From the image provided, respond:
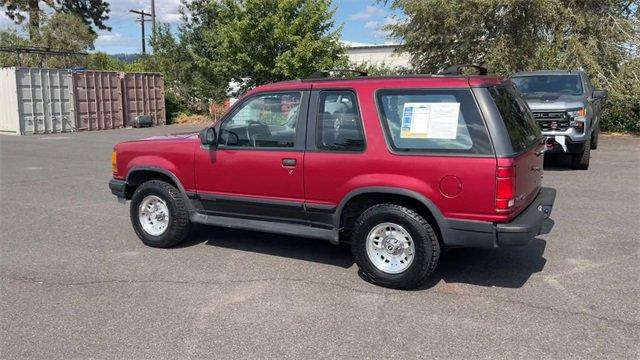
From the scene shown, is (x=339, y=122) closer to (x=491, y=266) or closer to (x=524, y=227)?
(x=524, y=227)

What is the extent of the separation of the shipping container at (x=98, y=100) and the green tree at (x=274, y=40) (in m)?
5.12

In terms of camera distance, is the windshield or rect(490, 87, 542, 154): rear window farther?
the windshield

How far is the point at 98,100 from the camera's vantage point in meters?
25.0

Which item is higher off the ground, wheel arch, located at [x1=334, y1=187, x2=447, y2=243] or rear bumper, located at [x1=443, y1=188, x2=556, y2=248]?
wheel arch, located at [x1=334, y1=187, x2=447, y2=243]

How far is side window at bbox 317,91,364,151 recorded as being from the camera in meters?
4.79

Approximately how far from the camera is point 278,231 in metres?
5.22

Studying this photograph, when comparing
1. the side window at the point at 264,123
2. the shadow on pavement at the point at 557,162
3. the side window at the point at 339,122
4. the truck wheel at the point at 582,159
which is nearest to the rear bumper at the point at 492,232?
the side window at the point at 339,122

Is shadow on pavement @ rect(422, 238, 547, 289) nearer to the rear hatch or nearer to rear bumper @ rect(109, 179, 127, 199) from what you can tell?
the rear hatch

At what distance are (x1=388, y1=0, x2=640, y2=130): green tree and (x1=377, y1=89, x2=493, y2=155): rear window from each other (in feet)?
44.2

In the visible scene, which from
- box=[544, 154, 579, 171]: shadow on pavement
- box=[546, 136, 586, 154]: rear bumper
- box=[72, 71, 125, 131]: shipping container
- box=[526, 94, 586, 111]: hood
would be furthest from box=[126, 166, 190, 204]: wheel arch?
box=[72, 71, 125, 131]: shipping container

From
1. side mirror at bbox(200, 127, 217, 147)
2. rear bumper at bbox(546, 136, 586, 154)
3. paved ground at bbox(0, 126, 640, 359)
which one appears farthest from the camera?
rear bumper at bbox(546, 136, 586, 154)

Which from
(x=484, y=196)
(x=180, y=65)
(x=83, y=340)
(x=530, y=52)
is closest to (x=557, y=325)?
(x=484, y=196)

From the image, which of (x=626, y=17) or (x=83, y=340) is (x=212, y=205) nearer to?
(x=83, y=340)

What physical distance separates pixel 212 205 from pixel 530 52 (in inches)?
593
